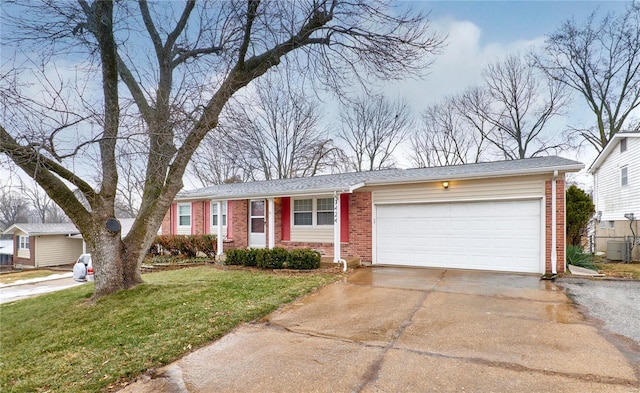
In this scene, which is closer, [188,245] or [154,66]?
[154,66]

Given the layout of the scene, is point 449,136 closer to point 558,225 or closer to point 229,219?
point 558,225

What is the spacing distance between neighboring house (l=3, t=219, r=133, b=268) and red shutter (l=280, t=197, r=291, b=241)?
15318 mm

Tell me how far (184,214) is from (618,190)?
20457 millimetres

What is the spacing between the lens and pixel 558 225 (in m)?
7.83

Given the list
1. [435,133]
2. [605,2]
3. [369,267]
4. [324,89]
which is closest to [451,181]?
[369,267]

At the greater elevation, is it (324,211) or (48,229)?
(324,211)

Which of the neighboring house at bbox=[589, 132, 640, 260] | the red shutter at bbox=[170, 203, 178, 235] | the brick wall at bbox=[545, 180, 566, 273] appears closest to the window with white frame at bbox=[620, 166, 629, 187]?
the neighboring house at bbox=[589, 132, 640, 260]

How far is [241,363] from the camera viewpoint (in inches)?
136

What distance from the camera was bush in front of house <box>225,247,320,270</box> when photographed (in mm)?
8961

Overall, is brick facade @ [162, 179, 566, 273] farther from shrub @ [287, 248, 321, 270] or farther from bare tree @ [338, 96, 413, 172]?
bare tree @ [338, 96, 413, 172]

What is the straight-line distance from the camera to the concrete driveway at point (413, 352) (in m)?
2.95

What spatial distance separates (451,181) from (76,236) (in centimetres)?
2644

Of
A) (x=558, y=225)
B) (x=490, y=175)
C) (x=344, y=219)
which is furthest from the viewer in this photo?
(x=344, y=219)

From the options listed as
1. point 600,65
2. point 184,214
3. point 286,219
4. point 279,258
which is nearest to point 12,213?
point 184,214
